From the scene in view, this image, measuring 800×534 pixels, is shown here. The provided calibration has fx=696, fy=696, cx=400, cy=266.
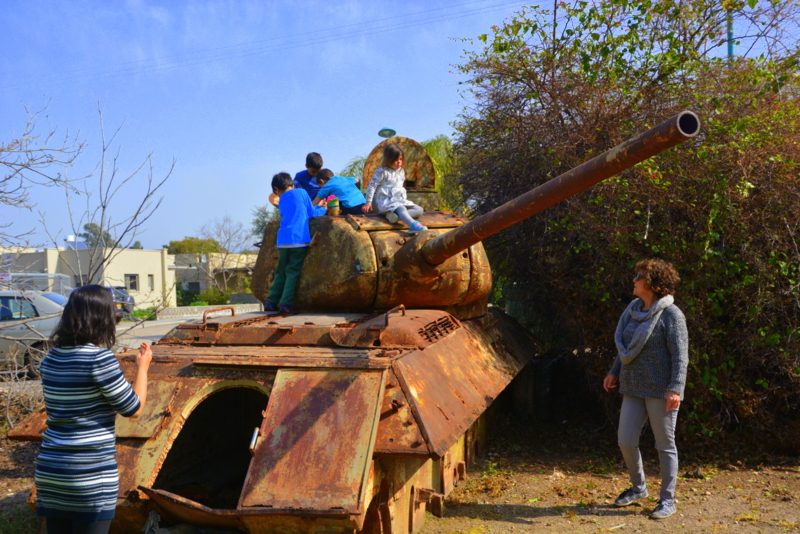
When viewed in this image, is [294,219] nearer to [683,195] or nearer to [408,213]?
[408,213]

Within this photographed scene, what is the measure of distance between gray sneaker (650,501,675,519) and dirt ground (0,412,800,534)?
0.18 feet

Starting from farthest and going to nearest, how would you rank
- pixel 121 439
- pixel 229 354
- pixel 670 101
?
pixel 670 101 → pixel 229 354 → pixel 121 439

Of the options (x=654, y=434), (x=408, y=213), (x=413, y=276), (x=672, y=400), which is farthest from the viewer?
(x=408, y=213)

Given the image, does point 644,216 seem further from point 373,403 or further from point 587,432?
point 373,403

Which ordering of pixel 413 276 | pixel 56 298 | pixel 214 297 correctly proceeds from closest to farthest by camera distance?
pixel 413 276
pixel 56 298
pixel 214 297

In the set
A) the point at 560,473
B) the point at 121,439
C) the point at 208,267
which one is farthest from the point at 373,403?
the point at 208,267

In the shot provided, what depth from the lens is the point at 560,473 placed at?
6.34m

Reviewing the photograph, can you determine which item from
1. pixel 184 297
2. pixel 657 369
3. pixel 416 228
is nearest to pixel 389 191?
pixel 416 228

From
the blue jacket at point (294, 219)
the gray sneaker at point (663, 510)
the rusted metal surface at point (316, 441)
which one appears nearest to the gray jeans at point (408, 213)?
the blue jacket at point (294, 219)

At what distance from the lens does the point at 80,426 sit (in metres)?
3.12

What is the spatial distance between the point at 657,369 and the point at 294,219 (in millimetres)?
3243

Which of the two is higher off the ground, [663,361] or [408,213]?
[408,213]

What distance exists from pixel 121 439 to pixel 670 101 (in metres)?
6.11

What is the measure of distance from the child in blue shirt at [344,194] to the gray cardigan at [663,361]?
3075mm
